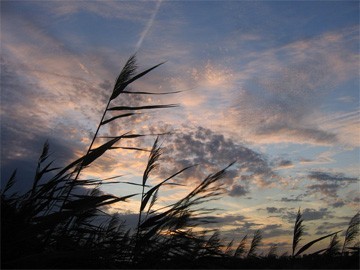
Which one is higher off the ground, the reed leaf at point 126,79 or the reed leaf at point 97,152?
the reed leaf at point 126,79

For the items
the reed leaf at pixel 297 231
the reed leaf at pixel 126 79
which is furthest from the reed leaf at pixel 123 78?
the reed leaf at pixel 297 231

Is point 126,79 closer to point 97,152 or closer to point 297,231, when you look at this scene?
point 97,152

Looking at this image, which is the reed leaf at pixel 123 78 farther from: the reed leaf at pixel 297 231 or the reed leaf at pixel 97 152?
the reed leaf at pixel 297 231

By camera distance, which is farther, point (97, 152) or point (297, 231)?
point (297, 231)

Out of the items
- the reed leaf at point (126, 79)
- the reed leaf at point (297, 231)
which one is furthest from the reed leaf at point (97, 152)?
the reed leaf at point (297, 231)

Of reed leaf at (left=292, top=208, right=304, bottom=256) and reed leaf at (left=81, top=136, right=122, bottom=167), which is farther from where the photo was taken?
reed leaf at (left=292, top=208, right=304, bottom=256)

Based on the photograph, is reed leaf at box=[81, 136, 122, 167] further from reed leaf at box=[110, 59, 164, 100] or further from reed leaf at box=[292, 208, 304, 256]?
reed leaf at box=[292, 208, 304, 256]

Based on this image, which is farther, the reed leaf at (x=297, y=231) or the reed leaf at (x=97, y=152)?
the reed leaf at (x=297, y=231)

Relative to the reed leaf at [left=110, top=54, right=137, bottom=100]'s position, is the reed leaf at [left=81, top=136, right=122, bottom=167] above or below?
below

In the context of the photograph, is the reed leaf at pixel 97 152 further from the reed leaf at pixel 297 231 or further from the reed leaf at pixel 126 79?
the reed leaf at pixel 297 231

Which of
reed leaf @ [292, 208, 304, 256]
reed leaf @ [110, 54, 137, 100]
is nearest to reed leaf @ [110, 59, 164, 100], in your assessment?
reed leaf @ [110, 54, 137, 100]

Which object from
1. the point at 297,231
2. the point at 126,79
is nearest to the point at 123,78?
the point at 126,79

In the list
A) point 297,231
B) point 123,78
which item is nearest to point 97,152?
point 123,78

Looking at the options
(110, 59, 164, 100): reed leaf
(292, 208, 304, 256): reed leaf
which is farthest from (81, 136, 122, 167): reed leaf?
(292, 208, 304, 256): reed leaf
